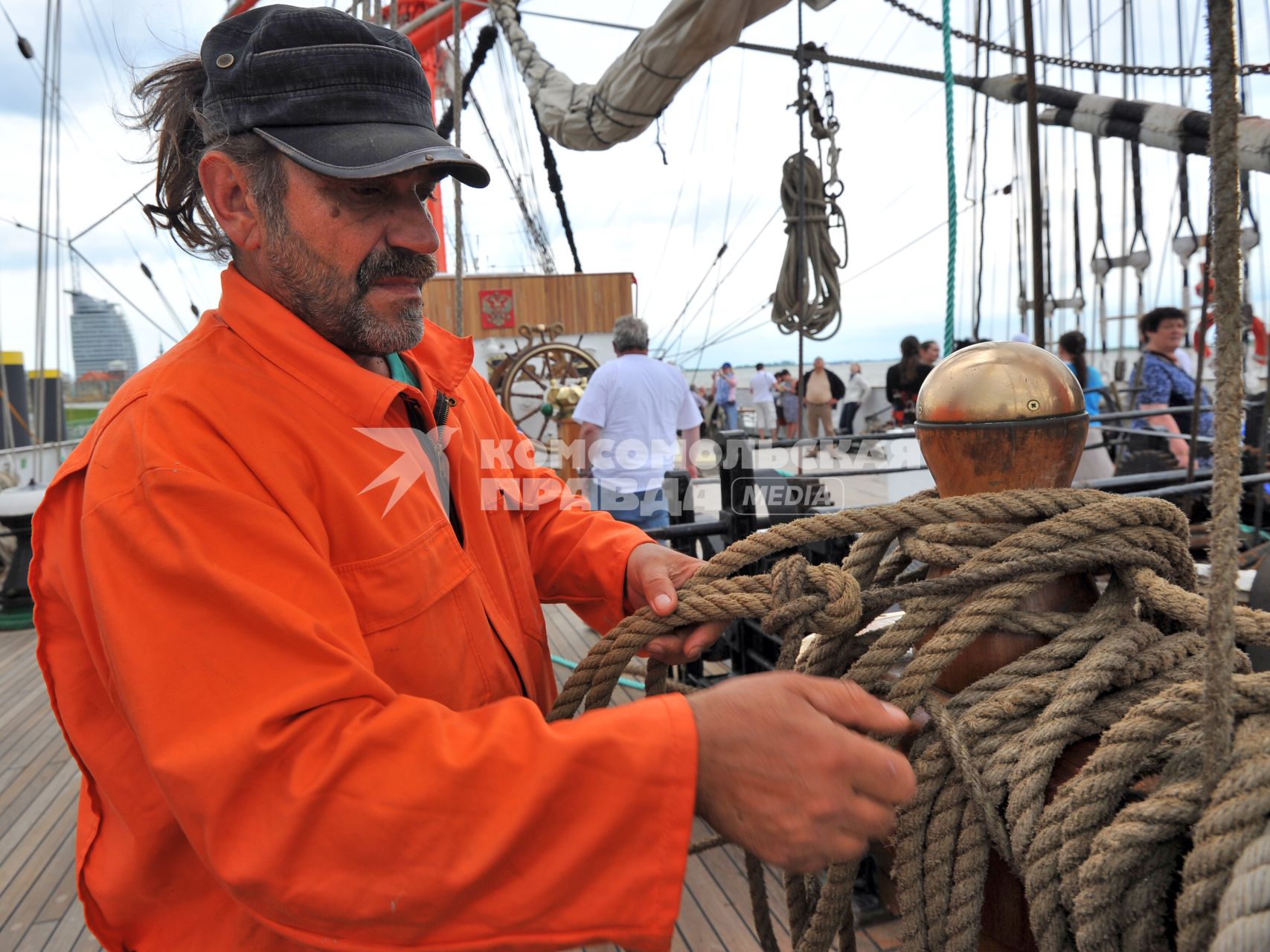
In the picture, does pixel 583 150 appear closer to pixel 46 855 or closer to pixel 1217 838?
pixel 46 855

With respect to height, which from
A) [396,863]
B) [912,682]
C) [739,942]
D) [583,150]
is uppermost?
[583,150]

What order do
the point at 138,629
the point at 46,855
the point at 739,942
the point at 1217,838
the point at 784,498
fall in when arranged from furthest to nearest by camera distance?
the point at 784,498 → the point at 46,855 → the point at 739,942 → the point at 138,629 → the point at 1217,838

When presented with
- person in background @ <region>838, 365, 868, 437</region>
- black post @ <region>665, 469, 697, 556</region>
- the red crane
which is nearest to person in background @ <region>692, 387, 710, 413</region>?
person in background @ <region>838, 365, 868, 437</region>

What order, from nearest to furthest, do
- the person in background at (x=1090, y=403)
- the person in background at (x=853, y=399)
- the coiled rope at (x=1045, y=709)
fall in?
1. the coiled rope at (x=1045, y=709)
2. the person in background at (x=1090, y=403)
3. the person in background at (x=853, y=399)

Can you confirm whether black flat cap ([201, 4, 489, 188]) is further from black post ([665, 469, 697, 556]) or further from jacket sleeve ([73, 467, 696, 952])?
black post ([665, 469, 697, 556])

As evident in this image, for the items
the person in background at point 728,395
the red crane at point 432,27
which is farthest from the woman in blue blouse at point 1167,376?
the person in background at point 728,395

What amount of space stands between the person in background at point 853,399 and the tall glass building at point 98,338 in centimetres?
1045

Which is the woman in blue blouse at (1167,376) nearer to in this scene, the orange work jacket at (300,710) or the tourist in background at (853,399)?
the orange work jacket at (300,710)

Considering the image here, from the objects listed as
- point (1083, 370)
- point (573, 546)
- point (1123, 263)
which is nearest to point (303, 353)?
point (573, 546)

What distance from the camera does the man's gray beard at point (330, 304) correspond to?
1.11m

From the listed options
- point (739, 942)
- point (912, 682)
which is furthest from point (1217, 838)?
point (739, 942)

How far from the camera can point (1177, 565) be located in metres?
0.90

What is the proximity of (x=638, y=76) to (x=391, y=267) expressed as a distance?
2.83m

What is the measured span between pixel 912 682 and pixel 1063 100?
4.72 metres
